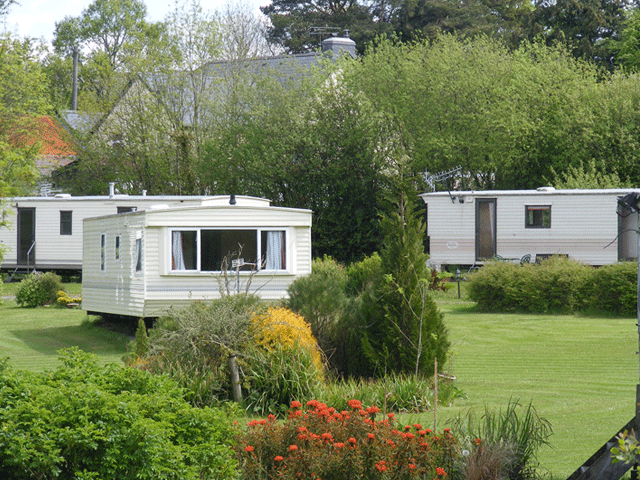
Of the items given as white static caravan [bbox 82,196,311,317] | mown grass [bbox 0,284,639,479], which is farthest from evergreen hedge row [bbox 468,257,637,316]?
white static caravan [bbox 82,196,311,317]

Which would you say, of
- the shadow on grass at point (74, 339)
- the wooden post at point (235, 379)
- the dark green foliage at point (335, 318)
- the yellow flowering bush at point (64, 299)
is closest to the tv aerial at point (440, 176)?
the yellow flowering bush at point (64, 299)

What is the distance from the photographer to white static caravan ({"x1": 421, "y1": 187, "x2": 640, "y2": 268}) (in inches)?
890

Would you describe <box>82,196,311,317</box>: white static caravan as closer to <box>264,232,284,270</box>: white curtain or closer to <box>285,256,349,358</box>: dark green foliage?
<box>264,232,284,270</box>: white curtain

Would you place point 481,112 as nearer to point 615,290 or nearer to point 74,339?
point 615,290

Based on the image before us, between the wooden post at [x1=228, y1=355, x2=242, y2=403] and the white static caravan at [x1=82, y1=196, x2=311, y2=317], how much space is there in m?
5.57

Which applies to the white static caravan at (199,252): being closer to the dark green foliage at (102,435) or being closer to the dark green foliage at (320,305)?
the dark green foliage at (320,305)

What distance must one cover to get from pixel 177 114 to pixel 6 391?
1145 inches

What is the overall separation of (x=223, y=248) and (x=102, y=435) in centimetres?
1076

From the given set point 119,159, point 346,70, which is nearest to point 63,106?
point 119,159

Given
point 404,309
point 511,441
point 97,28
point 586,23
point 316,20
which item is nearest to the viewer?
point 511,441

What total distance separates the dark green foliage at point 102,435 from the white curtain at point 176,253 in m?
9.51

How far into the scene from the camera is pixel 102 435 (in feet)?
14.7

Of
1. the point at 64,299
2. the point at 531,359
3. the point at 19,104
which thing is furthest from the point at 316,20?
the point at 531,359

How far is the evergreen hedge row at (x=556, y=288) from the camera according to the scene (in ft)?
55.8
